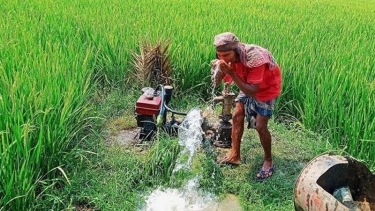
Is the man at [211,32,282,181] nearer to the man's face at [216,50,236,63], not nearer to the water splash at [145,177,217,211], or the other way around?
the man's face at [216,50,236,63]

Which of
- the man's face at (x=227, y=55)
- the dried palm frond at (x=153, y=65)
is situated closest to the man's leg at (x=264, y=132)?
the man's face at (x=227, y=55)

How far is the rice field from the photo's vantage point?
230cm

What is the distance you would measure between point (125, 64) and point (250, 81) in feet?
5.99

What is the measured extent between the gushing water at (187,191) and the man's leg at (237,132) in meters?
0.24

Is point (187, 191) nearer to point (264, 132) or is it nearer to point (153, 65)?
point (264, 132)

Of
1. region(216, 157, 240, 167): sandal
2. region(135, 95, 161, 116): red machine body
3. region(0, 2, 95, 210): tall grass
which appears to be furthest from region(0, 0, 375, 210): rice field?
region(216, 157, 240, 167): sandal

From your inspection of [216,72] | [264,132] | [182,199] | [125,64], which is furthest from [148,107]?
[125,64]

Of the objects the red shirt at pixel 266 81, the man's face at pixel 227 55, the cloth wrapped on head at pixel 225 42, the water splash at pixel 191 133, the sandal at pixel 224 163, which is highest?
the cloth wrapped on head at pixel 225 42

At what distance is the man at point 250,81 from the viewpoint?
8.27 feet

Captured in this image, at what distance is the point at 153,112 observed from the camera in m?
2.97

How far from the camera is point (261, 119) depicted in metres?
2.74

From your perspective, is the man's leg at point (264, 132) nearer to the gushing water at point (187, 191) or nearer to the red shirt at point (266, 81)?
the red shirt at point (266, 81)

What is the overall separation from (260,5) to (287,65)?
3.85 meters

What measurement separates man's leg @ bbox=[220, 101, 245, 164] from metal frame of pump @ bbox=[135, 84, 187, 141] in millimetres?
366
